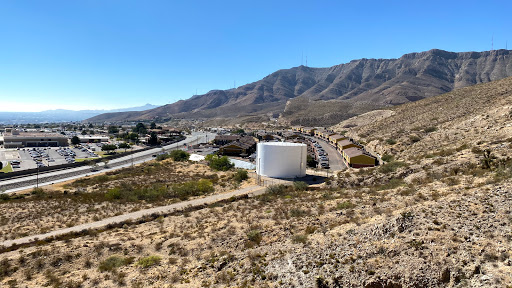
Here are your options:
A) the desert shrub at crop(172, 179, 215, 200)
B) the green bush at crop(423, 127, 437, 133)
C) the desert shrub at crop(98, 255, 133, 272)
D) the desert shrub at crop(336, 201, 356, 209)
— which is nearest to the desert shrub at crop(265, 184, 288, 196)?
the desert shrub at crop(172, 179, 215, 200)

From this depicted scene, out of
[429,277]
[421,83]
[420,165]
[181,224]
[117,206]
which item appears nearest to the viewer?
[429,277]

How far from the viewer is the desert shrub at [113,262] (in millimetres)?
11062

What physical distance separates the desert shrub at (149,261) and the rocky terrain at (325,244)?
44mm

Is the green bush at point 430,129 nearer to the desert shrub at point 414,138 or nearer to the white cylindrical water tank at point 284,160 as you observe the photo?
the desert shrub at point 414,138

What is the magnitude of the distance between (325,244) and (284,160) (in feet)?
74.8

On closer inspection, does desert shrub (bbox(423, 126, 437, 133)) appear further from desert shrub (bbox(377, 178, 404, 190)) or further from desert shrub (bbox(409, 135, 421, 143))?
desert shrub (bbox(377, 178, 404, 190))

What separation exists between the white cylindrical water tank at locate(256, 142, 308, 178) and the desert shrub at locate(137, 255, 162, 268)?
886 inches

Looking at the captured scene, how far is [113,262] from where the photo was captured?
11.4 meters

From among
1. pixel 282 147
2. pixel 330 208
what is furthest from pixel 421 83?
pixel 330 208

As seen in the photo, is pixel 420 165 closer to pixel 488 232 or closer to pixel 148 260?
pixel 488 232

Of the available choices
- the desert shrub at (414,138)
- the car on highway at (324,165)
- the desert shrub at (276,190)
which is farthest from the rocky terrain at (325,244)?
the car on highway at (324,165)

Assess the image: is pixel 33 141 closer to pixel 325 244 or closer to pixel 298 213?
pixel 298 213

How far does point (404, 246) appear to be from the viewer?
876 centimetres

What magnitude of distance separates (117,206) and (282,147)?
58.3 feet
